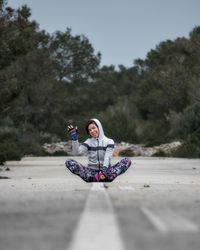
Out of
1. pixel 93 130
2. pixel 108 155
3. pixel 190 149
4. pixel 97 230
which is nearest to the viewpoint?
pixel 97 230

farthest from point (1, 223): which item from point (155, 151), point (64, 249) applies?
point (155, 151)

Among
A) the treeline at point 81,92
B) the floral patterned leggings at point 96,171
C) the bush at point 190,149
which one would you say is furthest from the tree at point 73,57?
the floral patterned leggings at point 96,171

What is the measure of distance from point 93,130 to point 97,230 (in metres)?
7.95

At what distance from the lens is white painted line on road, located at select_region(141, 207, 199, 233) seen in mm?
6363

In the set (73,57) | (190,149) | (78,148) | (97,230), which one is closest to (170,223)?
(97,230)

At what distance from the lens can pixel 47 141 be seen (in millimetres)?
63531

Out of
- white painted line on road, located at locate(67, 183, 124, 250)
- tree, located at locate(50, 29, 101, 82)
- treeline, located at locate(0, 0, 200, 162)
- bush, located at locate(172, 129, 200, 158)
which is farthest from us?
tree, located at locate(50, 29, 101, 82)

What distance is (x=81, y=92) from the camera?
8994 centimetres

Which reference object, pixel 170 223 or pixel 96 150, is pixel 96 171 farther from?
pixel 170 223

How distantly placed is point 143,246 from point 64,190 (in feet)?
21.4

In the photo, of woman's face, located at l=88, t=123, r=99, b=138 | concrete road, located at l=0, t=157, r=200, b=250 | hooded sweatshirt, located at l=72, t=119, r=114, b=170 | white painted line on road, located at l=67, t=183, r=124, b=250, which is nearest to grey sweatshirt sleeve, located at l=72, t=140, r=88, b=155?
hooded sweatshirt, located at l=72, t=119, r=114, b=170

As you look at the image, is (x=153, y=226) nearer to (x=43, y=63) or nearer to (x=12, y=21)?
(x=12, y=21)

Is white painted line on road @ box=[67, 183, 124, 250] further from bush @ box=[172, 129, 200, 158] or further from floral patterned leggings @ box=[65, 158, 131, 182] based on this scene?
bush @ box=[172, 129, 200, 158]

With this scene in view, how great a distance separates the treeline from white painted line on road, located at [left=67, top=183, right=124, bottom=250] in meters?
22.3
